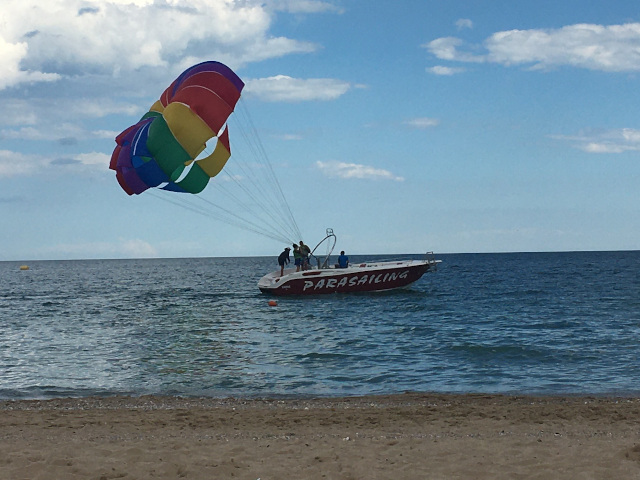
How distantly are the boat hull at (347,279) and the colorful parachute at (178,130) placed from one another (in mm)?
10570

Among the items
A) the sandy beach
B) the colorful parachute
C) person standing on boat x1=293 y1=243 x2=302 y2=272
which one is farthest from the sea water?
the colorful parachute

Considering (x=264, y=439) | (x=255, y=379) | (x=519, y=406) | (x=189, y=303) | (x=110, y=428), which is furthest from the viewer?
(x=189, y=303)

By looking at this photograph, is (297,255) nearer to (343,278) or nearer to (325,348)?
(343,278)

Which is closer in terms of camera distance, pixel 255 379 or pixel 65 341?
pixel 255 379

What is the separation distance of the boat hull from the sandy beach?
61.8 feet

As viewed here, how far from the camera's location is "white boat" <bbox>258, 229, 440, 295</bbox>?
1197 inches

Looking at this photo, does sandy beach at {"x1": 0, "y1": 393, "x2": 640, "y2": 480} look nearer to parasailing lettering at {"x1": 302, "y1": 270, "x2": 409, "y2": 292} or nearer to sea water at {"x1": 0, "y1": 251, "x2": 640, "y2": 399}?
sea water at {"x1": 0, "y1": 251, "x2": 640, "y2": 399}

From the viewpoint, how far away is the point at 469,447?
746cm

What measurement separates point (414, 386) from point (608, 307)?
63.5 ft

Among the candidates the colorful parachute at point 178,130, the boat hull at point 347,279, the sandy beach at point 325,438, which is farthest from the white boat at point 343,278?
the sandy beach at point 325,438

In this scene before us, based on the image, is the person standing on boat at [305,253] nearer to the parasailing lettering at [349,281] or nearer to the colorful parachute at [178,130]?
the parasailing lettering at [349,281]

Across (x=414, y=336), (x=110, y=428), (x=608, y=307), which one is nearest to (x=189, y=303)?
(x=414, y=336)

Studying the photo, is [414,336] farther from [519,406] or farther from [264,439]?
[264,439]

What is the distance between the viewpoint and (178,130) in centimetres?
1923
